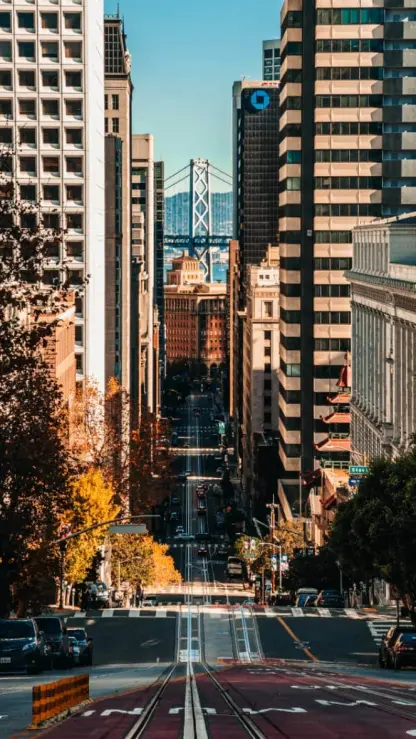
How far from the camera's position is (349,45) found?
489ft

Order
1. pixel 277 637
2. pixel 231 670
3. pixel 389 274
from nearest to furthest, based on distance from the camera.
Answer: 1. pixel 231 670
2. pixel 277 637
3. pixel 389 274

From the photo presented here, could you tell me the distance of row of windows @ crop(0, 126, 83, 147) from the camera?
113 m

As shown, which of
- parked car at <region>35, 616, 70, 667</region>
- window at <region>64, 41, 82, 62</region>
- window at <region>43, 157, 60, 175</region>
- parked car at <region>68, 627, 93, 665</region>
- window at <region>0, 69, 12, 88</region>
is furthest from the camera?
window at <region>43, 157, 60, 175</region>

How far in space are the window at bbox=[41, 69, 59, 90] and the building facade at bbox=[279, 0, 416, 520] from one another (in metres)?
40.3

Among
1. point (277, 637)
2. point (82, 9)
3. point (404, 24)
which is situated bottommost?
point (277, 637)

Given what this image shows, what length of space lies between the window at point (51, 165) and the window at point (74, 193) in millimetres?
1524

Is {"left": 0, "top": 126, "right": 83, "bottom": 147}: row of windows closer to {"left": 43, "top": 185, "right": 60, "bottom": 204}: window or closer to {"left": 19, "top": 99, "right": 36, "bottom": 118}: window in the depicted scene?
{"left": 19, "top": 99, "right": 36, "bottom": 118}: window

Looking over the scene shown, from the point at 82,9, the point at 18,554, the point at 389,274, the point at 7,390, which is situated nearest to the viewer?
the point at 7,390

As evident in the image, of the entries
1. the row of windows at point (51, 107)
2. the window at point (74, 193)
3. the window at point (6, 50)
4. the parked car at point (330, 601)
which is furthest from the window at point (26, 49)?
the parked car at point (330, 601)

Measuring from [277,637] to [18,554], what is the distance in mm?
19915

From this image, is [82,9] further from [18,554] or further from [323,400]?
[18,554]

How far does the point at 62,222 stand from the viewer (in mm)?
114875

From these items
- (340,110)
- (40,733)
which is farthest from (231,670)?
(340,110)

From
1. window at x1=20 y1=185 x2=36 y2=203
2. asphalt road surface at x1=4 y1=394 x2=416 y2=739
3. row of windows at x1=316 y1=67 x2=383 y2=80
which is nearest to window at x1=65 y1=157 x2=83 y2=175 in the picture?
window at x1=20 y1=185 x2=36 y2=203
